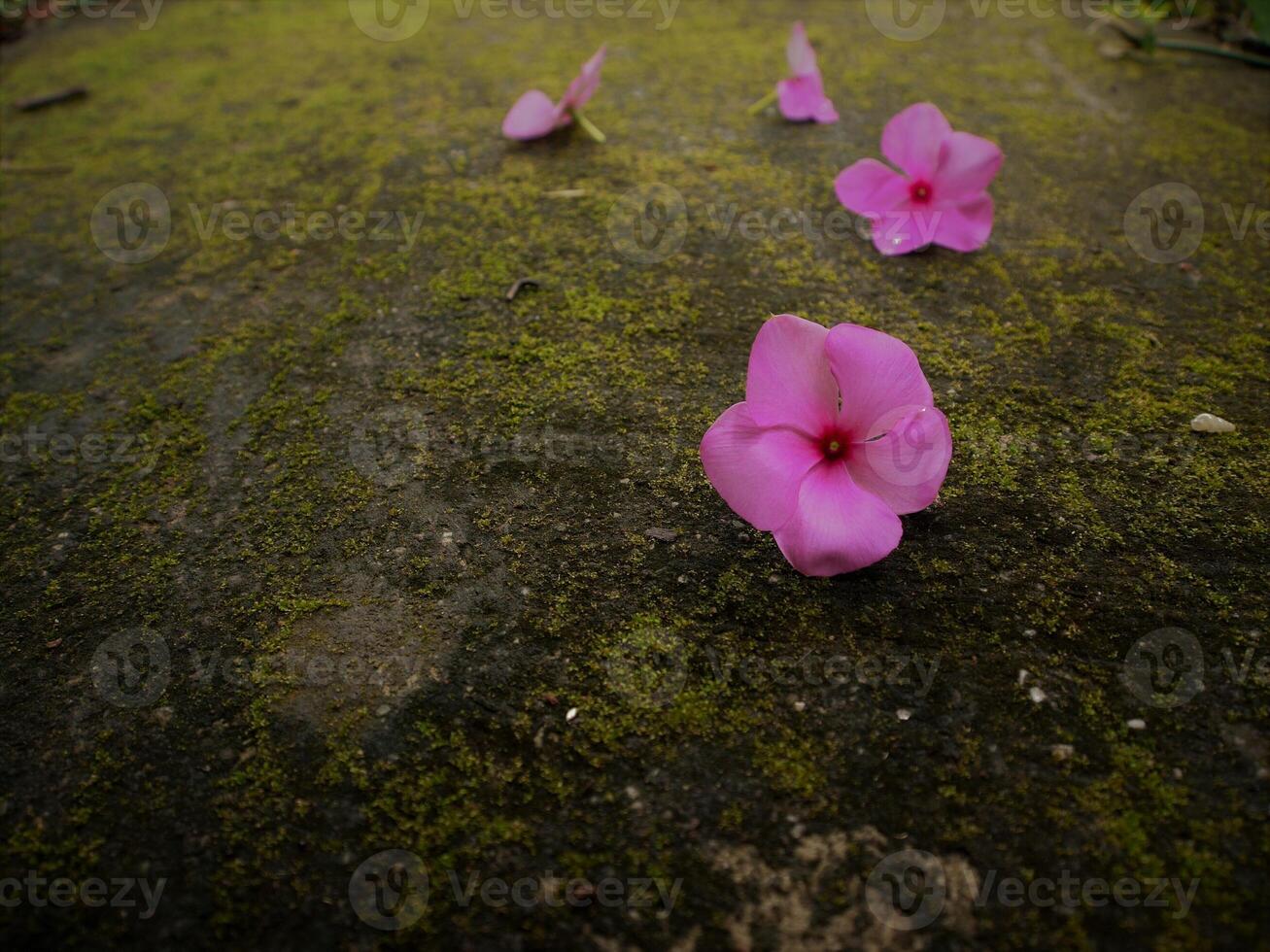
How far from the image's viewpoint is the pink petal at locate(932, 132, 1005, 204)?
1.66m

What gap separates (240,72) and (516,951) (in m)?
2.85

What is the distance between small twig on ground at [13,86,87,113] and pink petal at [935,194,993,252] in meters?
2.70

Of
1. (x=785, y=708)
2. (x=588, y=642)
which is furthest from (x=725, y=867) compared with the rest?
(x=588, y=642)

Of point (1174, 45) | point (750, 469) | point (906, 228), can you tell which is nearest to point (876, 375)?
point (750, 469)

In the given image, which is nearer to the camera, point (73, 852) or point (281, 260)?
point (73, 852)

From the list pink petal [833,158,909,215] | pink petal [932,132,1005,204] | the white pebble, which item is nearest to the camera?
the white pebble

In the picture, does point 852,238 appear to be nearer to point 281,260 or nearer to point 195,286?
point 281,260

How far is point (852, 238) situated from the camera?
1814 millimetres

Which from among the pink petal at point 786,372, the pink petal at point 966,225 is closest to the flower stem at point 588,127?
the pink petal at point 966,225

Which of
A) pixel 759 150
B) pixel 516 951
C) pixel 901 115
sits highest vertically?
pixel 901 115

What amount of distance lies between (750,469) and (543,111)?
1408 millimetres

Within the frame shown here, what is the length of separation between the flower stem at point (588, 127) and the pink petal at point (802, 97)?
46 cm

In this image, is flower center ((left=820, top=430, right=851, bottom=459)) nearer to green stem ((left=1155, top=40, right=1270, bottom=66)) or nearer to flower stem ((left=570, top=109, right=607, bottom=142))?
flower stem ((left=570, top=109, right=607, bottom=142))

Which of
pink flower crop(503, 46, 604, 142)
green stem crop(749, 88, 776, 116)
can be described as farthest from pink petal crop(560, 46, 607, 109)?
green stem crop(749, 88, 776, 116)
